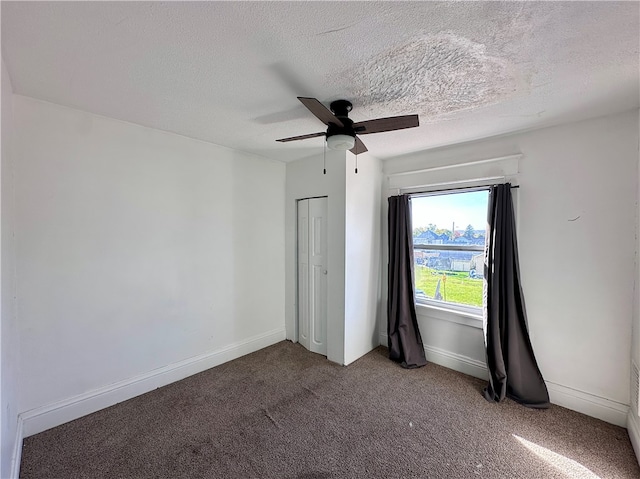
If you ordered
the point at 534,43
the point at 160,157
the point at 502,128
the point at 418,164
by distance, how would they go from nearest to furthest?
the point at 534,43 → the point at 502,128 → the point at 160,157 → the point at 418,164

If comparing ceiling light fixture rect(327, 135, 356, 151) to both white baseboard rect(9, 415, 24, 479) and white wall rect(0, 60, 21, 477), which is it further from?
white baseboard rect(9, 415, 24, 479)

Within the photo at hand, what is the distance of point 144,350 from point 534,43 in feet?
11.2

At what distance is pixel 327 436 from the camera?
6.50 feet

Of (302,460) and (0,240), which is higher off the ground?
(0,240)

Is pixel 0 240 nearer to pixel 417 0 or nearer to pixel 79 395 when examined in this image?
pixel 79 395

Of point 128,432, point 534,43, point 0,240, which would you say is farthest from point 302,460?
point 534,43

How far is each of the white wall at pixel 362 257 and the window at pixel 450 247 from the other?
1.53ft

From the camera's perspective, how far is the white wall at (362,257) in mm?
3023

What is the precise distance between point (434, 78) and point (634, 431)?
268 cm

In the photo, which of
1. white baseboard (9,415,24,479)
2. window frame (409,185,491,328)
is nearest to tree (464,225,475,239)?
window frame (409,185,491,328)

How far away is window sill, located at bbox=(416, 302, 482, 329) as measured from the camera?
2787 millimetres

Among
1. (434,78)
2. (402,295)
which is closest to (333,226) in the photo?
(402,295)

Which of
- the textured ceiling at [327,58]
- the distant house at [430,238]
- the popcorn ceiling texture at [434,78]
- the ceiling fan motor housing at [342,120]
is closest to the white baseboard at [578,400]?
the distant house at [430,238]

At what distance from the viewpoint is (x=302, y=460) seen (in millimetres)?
1776
